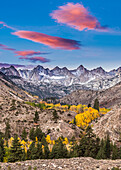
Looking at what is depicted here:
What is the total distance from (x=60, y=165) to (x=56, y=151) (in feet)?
91.0

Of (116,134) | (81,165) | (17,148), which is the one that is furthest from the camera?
(116,134)

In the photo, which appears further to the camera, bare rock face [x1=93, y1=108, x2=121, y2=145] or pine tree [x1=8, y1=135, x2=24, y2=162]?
bare rock face [x1=93, y1=108, x2=121, y2=145]

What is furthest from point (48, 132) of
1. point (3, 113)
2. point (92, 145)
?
point (3, 113)

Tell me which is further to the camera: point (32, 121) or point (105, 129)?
point (32, 121)

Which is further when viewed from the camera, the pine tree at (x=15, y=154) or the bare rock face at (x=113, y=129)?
the bare rock face at (x=113, y=129)

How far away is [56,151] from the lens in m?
64.1

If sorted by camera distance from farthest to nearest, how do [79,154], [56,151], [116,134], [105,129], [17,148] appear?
1. [105,129]
2. [116,134]
3. [79,154]
4. [56,151]
5. [17,148]

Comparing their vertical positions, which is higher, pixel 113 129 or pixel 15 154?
pixel 113 129

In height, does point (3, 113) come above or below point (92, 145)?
above

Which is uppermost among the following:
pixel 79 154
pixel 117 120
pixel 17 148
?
pixel 117 120

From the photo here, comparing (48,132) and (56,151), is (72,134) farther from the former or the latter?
(56,151)

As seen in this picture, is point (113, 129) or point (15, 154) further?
point (113, 129)

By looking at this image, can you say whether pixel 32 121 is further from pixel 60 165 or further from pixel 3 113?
pixel 60 165

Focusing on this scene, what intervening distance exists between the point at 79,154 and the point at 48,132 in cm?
4045
